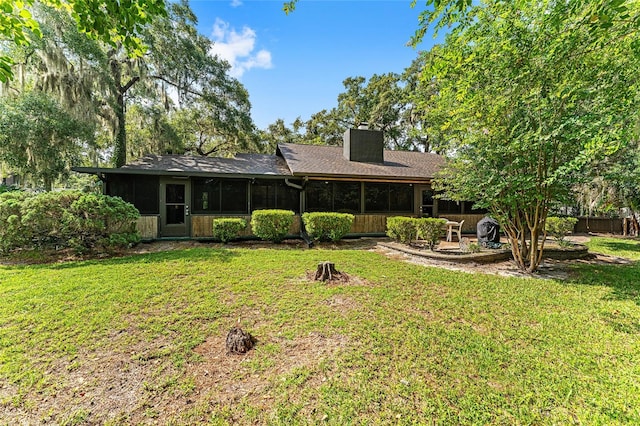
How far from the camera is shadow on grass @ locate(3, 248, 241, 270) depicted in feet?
19.6

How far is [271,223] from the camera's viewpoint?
8.75 metres

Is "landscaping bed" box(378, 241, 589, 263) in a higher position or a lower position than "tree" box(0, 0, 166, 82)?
lower

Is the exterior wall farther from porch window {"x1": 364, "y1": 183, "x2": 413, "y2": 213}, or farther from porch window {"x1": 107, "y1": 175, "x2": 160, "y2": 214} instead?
porch window {"x1": 364, "y1": 183, "x2": 413, "y2": 213}

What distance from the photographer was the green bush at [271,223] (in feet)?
28.7

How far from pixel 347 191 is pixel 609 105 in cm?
773

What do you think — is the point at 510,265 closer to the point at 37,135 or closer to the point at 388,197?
the point at 388,197

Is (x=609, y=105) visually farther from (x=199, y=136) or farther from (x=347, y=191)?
(x=199, y=136)

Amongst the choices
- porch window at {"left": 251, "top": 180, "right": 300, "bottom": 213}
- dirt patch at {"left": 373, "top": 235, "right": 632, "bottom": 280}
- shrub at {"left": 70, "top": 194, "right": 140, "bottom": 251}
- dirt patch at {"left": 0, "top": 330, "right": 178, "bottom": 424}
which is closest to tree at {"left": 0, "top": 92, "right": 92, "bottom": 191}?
shrub at {"left": 70, "top": 194, "right": 140, "bottom": 251}

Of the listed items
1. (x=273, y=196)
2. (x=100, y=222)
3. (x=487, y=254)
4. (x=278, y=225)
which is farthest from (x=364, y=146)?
(x=100, y=222)

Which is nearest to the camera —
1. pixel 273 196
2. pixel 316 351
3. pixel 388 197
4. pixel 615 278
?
pixel 316 351

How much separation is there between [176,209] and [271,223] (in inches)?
146

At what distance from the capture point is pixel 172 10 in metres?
13.6

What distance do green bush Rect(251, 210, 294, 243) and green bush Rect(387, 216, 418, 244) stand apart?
3.40 metres

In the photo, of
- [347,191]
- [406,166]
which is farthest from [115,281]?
[406,166]
